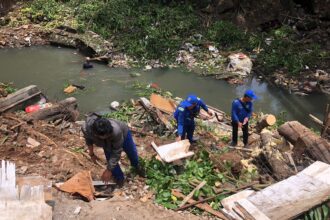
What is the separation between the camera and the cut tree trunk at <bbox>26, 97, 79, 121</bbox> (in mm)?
9148

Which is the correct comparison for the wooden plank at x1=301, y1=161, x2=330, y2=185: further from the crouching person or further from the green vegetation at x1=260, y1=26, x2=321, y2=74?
the green vegetation at x1=260, y1=26, x2=321, y2=74

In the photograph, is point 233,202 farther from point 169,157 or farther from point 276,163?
point 276,163

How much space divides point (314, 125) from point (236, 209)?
671cm

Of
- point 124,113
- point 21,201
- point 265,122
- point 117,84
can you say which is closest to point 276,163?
point 265,122

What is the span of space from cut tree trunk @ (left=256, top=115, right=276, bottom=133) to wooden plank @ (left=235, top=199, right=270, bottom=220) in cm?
381

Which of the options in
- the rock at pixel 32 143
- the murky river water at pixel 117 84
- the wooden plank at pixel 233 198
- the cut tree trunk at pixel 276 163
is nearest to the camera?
the wooden plank at pixel 233 198

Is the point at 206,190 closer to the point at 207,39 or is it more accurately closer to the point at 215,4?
the point at 207,39

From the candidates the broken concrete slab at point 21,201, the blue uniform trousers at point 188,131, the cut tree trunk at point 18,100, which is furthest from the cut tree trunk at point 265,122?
the broken concrete slab at point 21,201

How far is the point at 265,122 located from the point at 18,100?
18.3ft

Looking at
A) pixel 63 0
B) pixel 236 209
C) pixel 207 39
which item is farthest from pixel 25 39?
pixel 236 209

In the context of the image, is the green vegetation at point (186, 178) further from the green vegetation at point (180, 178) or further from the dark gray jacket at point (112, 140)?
the dark gray jacket at point (112, 140)

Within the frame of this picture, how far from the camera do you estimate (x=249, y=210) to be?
17.7 ft

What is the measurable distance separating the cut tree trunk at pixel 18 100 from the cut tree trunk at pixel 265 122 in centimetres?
526

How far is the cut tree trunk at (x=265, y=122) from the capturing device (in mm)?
9055
